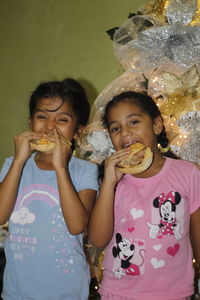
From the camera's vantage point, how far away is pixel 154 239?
937 millimetres

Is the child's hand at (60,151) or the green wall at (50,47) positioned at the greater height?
the green wall at (50,47)

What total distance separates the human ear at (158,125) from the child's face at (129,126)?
0.11ft

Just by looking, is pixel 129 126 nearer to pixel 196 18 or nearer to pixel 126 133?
pixel 126 133

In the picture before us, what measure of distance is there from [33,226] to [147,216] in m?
0.35

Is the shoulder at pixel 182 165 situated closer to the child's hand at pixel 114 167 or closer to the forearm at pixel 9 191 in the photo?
the child's hand at pixel 114 167

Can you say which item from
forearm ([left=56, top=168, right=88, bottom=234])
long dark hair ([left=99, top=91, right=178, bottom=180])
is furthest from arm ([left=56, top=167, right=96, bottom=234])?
long dark hair ([left=99, top=91, right=178, bottom=180])

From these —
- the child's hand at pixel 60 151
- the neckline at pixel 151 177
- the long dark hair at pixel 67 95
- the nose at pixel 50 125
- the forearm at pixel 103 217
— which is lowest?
the forearm at pixel 103 217

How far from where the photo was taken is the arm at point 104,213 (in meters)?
0.95

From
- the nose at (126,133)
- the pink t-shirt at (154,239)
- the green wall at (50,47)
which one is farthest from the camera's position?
the green wall at (50,47)

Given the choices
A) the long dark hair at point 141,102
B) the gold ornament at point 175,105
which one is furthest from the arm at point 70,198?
the gold ornament at point 175,105

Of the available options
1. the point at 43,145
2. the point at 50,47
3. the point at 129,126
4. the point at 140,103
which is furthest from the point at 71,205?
the point at 50,47

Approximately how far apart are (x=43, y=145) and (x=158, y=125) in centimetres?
42

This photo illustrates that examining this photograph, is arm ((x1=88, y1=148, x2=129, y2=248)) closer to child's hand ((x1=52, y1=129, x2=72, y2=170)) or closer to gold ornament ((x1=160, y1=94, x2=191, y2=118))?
child's hand ((x1=52, y1=129, x2=72, y2=170))

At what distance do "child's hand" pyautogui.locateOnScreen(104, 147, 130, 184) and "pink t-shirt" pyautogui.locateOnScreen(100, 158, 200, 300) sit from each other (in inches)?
2.6
